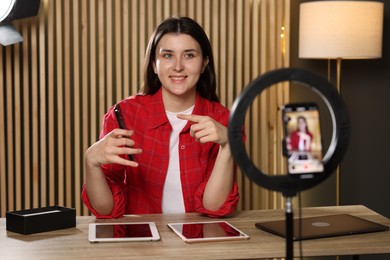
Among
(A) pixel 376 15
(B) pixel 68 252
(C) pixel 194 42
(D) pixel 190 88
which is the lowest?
(B) pixel 68 252

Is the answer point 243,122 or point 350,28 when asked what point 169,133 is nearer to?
point 350,28

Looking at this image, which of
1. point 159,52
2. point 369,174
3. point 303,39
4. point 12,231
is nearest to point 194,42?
point 159,52

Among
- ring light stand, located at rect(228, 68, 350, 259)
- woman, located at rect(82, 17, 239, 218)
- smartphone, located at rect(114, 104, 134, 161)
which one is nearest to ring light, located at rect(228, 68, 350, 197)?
ring light stand, located at rect(228, 68, 350, 259)

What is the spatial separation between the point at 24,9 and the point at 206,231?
2.55 metres

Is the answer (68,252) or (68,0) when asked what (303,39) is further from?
(68,252)

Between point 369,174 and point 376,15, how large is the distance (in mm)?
884

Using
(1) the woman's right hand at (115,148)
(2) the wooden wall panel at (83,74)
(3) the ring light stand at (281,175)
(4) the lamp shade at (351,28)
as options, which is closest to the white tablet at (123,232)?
(1) the woman's right hand at (115,148)

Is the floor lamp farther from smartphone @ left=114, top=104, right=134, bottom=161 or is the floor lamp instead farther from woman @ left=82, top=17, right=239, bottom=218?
smartphone @ left=114, top=104, right=134, bottom=161

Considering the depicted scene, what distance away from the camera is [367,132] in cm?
368

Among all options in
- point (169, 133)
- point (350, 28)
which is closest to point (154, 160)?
point (169, 133)

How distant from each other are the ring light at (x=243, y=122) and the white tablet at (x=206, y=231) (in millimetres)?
897

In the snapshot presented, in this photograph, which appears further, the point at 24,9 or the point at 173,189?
the point at 24,9

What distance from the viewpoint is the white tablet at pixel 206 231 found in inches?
72.2

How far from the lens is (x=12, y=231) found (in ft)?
6.38
